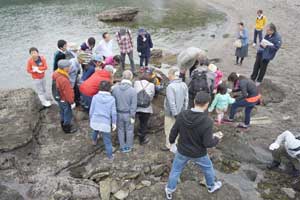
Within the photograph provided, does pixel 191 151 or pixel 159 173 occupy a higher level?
pixel 191 151

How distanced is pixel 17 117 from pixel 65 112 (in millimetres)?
1723

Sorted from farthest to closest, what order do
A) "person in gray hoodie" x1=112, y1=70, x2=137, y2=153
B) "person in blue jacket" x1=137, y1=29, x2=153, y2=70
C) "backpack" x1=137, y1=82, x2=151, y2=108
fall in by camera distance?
1. "person in blue jacket" x1=137, y1=29, x2=153, y2=70
2. "backpack" x1=137, y1=82, x2=151, y2=108
3. "person in gray hoodie" x1=112, y1=70, x2=137, y2=153

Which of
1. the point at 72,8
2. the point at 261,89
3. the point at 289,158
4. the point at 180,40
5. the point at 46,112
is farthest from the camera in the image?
the point at 72,8

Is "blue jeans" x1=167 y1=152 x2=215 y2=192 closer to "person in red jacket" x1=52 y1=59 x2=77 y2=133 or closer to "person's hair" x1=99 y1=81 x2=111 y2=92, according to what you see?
"person's hair" x1=99 y1=81 x2=111 y2=92

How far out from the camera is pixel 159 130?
9.05m

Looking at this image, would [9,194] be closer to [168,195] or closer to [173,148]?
[168,195]

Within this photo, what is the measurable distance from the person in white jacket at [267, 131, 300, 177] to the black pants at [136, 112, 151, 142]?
309 centimetres

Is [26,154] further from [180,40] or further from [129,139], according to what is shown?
[180,40]

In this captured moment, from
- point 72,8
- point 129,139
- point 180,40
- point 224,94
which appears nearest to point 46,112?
point 129,139

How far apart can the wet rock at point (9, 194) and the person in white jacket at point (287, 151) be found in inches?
227

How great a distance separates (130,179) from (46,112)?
4.00m

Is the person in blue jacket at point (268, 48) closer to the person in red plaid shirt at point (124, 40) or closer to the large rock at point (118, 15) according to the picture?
the person in red plaid shirt at point (124, 40)

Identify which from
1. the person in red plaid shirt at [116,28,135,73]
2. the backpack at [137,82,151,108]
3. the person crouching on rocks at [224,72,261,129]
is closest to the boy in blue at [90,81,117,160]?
the backpack at [137,82,151,108]

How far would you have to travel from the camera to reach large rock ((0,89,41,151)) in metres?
8.33
